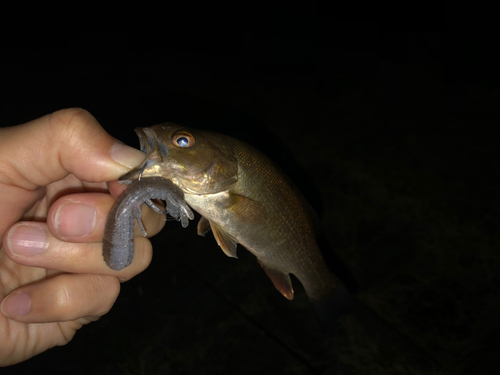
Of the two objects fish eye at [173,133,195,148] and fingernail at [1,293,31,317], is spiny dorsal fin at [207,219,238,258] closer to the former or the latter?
fish eye at [173,133,195,148]

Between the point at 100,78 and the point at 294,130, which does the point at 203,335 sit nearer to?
the point at 294,130

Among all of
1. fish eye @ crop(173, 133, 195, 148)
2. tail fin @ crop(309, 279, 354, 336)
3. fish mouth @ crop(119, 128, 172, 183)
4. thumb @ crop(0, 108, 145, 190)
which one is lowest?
tail fin @ crop(309, 279, 354, 336)

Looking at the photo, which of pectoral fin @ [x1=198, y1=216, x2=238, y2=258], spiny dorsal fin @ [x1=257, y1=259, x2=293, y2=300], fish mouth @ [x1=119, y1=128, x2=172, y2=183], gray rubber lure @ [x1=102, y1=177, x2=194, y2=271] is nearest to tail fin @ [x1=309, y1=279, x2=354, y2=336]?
spiny dorsal fin @ [x1=257, y1=259, x2=293, y2=300]

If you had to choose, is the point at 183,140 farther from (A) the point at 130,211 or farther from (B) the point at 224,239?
(B) the point at 224,239

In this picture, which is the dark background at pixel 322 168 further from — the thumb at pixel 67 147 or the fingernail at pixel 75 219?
the thumb at pixel 67 147

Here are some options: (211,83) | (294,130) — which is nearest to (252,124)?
(294,130)
